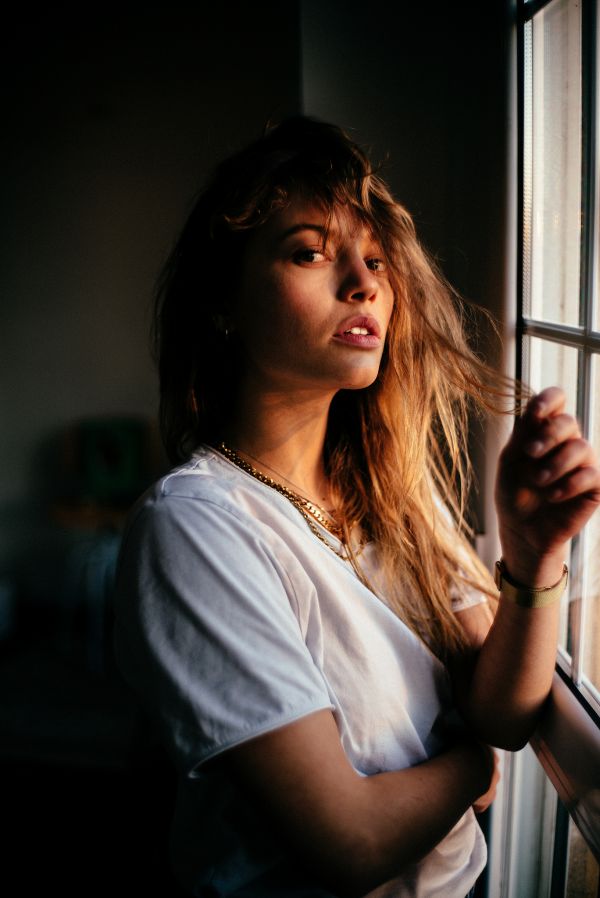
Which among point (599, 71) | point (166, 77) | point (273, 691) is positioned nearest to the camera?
point (273, 691)

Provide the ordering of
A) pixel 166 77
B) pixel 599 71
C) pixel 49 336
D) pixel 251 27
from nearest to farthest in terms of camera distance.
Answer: pixel 599 71 < pixel 251 27 < pixel 166 77 < pixel 49 336

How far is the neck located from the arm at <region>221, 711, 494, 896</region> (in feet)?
1.27

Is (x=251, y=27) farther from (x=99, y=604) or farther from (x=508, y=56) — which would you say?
(x=99, y=604)

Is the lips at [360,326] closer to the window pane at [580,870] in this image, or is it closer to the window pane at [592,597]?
the window pane at [592,597]

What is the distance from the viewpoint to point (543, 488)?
0.85 m

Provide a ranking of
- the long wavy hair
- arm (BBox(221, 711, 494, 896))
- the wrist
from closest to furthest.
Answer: arm (BBox(221, 711, 494, 896)) → the wrist → the long wavy hair

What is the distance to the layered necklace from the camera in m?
1.03

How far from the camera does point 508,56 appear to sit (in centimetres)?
Result: 120

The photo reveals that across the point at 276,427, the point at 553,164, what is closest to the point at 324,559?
the point at 276,427

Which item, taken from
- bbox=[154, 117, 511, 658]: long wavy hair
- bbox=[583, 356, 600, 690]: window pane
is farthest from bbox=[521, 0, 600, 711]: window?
bbox=[154, 117, 511, 658]: long wavy hair

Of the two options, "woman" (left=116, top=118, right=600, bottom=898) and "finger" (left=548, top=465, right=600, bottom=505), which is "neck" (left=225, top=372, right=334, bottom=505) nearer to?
"woman" (left=116, top=118, right=600, bottom=898)

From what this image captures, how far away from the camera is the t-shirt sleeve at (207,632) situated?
2.57ft

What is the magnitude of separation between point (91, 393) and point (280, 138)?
2.45m

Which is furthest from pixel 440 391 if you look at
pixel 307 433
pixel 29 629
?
pixel 29 629
